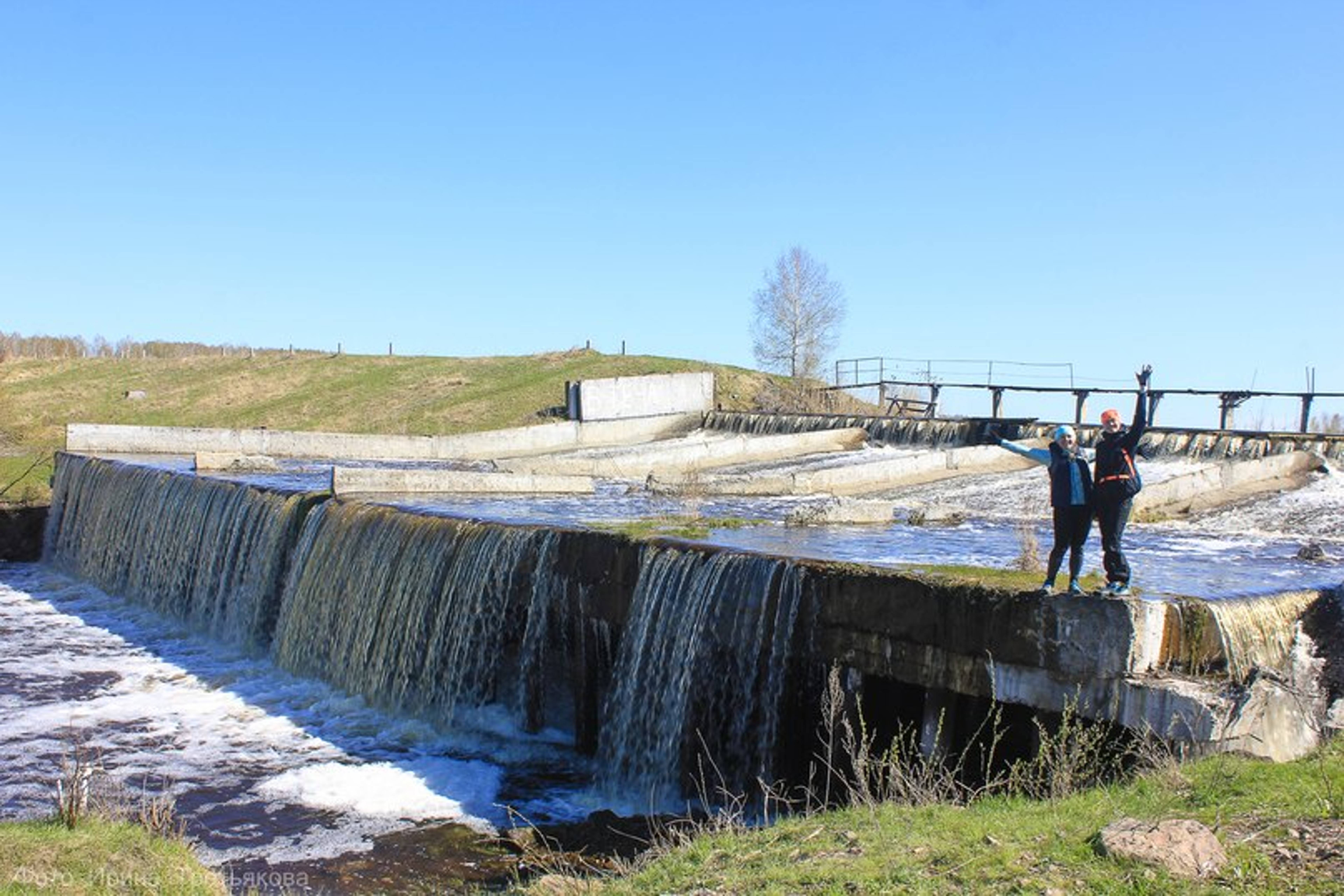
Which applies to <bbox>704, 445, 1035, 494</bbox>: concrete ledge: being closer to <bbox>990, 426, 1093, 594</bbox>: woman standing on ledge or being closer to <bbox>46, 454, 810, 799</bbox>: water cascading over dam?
<bbox>46, 454, 810, 799</bbox>: water cascading over dam

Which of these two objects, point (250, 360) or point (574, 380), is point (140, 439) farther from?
point (250, 360)

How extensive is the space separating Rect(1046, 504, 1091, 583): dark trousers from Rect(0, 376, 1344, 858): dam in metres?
0.26

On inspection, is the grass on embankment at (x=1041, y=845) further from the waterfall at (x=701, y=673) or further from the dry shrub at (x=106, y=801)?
the dry shrub at (x=106, y=801)

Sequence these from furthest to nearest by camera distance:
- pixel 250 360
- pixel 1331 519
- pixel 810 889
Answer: pixel 250 360 → pixel 1331 519 → pixel 810 889

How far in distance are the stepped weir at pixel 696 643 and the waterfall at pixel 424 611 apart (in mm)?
27

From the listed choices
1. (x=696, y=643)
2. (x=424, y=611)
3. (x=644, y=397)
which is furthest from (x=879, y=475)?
(x=644, y=397)

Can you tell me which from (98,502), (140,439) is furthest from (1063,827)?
(140,439)

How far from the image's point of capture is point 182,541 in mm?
19344

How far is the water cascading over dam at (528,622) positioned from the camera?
9.57 m

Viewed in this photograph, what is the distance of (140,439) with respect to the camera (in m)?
28.9

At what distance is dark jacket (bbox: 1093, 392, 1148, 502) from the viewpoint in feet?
24.3

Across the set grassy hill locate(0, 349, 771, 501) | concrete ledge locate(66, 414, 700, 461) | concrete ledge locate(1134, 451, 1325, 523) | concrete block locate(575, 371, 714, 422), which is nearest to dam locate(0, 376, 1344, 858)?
concrete ledge locate(1134, 451, 1325, 523)

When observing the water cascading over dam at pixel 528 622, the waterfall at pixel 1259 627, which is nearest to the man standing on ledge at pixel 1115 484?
the waterfall at pixel 1259 627

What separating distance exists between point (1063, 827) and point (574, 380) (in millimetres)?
31964
